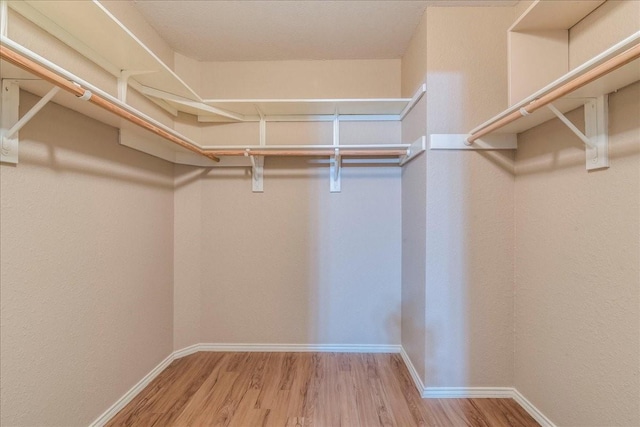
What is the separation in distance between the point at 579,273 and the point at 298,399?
1.58 metres

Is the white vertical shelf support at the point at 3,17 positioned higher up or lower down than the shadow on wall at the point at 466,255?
higher up

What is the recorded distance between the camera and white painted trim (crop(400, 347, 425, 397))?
175cm

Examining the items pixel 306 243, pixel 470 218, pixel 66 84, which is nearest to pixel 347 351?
pixel 306 243

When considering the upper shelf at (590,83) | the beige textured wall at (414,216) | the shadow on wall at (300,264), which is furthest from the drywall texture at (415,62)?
the shadow on wall at (300,264)

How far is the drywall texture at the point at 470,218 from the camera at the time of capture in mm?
1691

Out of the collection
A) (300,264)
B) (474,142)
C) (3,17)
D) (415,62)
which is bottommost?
(300,264)

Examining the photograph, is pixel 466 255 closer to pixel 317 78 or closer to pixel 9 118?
pixel 317 78

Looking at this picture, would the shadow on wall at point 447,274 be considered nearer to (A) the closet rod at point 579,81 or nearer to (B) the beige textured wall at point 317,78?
(A) the closet rod at point 579,81

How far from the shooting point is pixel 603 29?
3.89 feet

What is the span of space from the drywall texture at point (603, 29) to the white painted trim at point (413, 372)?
1.88 meters

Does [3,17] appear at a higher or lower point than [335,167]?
higher

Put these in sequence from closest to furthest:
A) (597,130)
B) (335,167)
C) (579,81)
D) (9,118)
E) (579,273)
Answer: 1. (579,81)
2. (9,118)
3. (597,130)
4. (579,273)
5. (335,167)

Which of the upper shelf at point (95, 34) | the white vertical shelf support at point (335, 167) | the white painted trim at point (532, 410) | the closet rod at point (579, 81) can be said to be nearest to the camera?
the closet rod at point (579, 81)

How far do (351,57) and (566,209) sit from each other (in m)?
1.76
